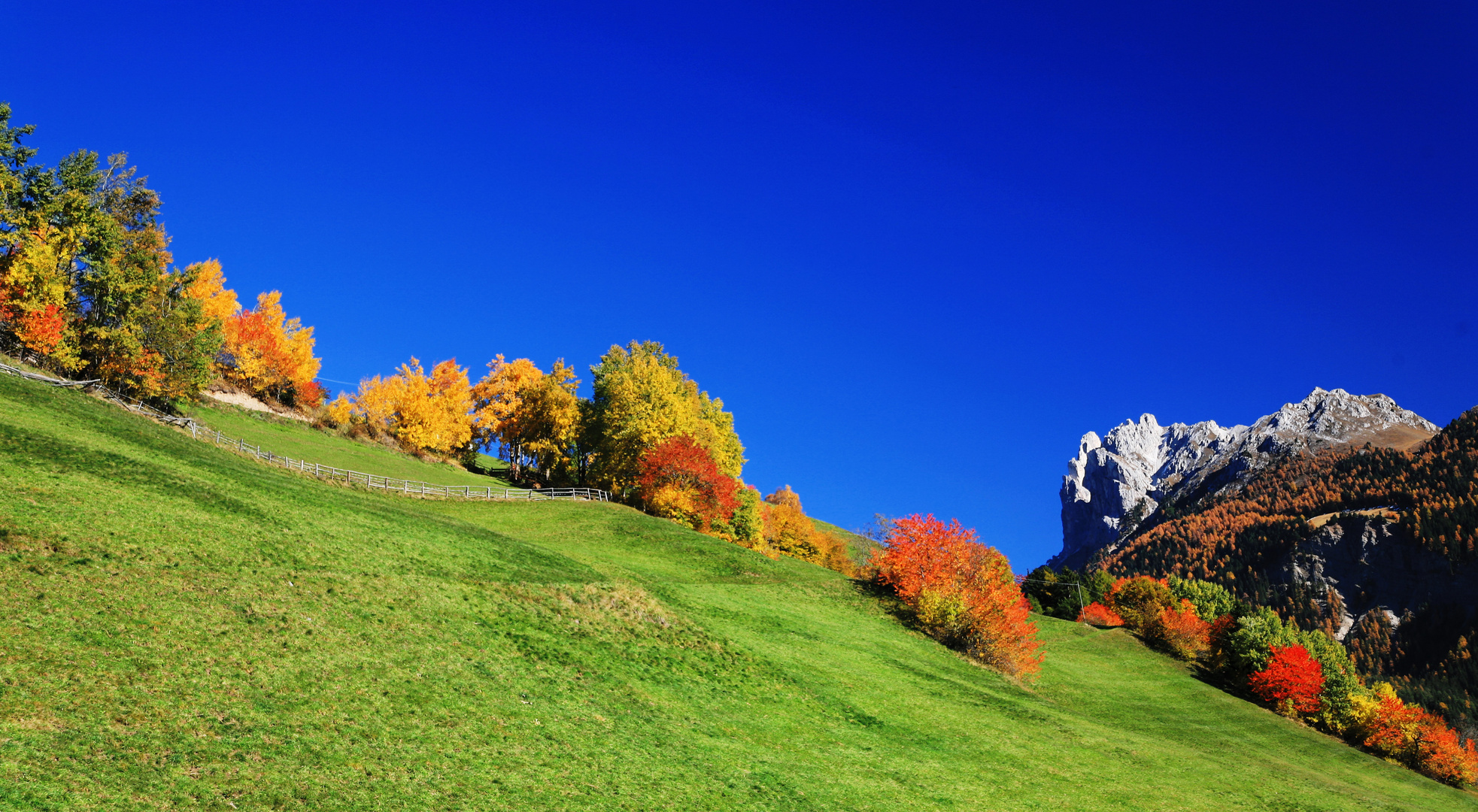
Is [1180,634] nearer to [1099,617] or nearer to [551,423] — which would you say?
[1099,617]

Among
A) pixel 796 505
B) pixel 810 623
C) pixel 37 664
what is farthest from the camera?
pixel 796 505

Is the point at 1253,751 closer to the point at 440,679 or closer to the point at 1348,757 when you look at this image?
the point at 1348,757

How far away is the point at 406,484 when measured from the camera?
6034 centimetres

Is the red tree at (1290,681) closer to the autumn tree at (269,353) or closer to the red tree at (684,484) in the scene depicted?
the red tree at (684,484)

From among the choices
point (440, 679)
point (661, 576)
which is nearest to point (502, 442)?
point (661, 576)

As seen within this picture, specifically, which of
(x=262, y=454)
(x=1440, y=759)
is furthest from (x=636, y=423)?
(x=1440, y=759)

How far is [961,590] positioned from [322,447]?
194 ft

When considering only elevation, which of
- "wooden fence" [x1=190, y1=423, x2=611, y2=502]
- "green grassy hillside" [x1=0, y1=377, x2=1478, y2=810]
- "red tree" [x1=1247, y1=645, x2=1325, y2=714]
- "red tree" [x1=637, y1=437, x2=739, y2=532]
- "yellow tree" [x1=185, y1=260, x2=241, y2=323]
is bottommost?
"green grassy hillside" [x1=0, y1=377, x2=1478, y2=810]

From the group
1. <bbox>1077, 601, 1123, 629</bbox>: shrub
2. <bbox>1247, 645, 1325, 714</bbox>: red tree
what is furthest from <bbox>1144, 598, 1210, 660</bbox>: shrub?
<bbox>1247, 645, 1325, 714</bbox>: red tree

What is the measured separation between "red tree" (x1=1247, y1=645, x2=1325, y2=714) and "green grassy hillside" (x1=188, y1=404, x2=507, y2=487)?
7436 cm

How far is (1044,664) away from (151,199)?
254 ft

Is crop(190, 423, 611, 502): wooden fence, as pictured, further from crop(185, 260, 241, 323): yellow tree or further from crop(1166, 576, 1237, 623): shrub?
crop(1166, 576, 1237, 623): shrub

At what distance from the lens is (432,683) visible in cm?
2155

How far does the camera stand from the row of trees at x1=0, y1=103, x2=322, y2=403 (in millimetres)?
52594
